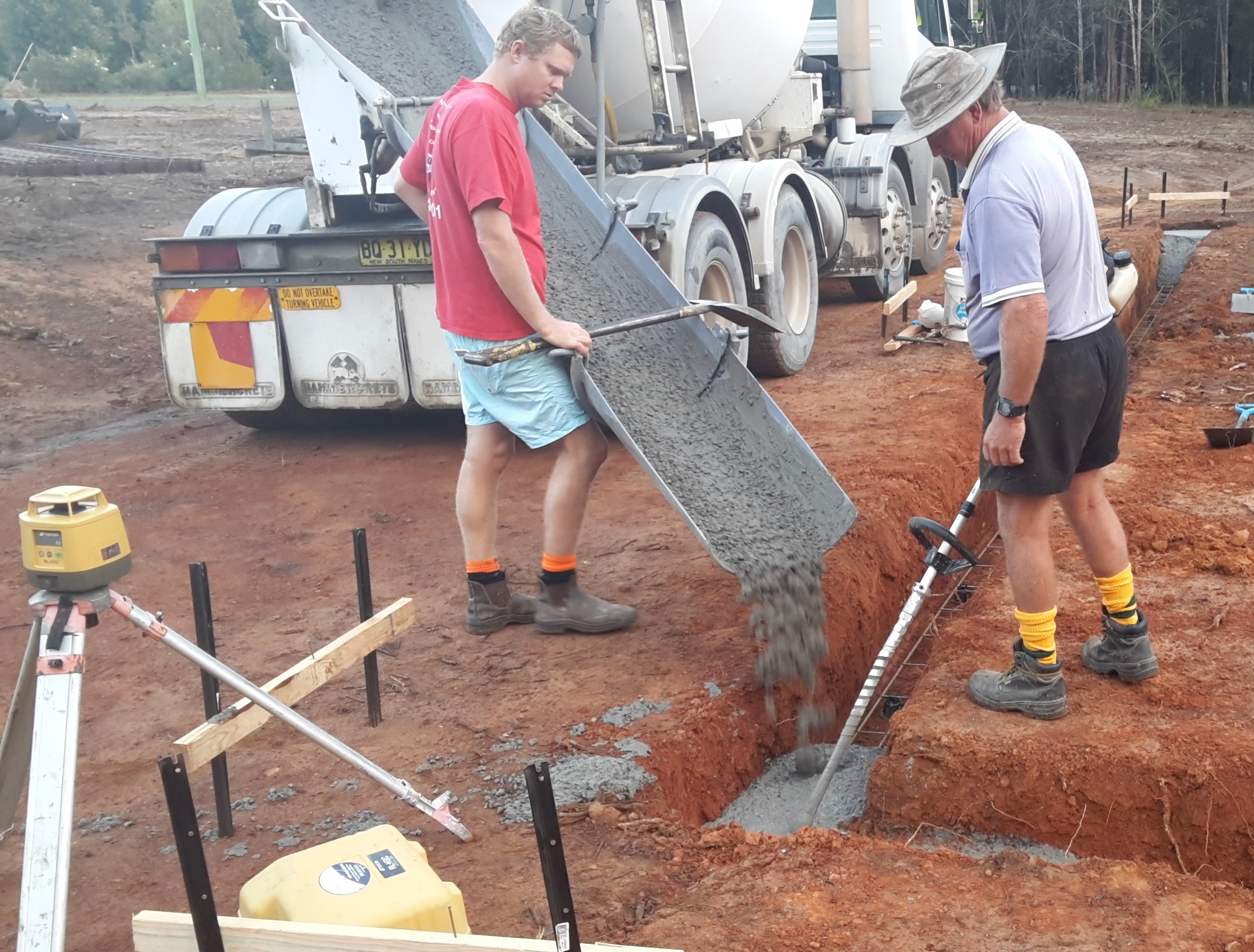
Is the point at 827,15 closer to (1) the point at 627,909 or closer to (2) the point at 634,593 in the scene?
(2) the point at 634,593

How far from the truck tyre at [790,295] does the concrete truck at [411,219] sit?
0.02 m

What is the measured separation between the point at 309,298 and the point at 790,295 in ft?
12.1

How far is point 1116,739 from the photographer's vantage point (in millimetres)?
3521

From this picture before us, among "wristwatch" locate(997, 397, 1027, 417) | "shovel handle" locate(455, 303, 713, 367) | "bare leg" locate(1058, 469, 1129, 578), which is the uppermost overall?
"shovel handle" locate(455, 303, 713, 367)

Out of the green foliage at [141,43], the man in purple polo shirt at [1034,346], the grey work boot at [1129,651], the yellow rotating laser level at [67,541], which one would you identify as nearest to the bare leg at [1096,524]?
the man in purple polo shirt at [1034,346]

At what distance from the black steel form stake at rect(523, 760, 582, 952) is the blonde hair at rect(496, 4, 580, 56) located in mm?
2658

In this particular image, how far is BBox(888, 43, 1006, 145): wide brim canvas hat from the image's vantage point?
3.27 metres

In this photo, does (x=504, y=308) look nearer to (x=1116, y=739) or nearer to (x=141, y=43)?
(x=1116, y=739)

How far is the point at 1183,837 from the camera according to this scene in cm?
349

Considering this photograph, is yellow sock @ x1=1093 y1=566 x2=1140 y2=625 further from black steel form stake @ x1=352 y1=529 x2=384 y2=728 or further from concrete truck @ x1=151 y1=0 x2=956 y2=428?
black steel form stake @ x1=352 y1=529 x2=384 y2=728

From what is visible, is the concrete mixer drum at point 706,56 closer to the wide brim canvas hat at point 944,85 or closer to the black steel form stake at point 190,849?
the wide brim canvas hat at point 944,85

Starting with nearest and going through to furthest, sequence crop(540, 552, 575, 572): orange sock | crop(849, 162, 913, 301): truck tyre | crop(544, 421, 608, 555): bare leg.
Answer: crop(544, 421, 608, 555): bare leg → crop(540, 552, 575, 572): orange sock → crop(849, 162, 913, 301): truck tyre

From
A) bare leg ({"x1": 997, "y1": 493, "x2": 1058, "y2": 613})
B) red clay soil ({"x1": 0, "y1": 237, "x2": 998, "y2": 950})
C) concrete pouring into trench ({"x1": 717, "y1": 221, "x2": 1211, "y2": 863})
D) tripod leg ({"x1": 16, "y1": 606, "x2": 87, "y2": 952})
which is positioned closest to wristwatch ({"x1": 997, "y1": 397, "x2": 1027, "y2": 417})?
bare leg ({"x1": 997, "y1": 493, "x2": 1058, "y2": 613})

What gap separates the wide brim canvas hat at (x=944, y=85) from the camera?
327 centimetres
